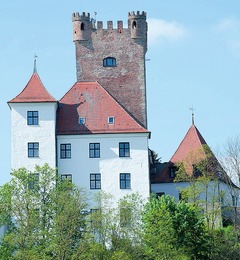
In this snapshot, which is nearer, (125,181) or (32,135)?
(32,135)

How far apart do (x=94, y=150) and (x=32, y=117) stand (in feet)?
15.2

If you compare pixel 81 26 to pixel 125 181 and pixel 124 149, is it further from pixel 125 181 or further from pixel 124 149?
pixel 125 181

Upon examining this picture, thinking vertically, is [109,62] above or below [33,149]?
above

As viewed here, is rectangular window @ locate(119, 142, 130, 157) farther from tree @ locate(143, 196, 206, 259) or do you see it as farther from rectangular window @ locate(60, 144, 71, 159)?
tree @ locate(143, 196, 206, 259)

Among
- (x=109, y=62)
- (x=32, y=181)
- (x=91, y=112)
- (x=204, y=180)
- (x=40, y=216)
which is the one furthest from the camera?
(x=109, y=62)

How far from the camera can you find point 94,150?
238 ft

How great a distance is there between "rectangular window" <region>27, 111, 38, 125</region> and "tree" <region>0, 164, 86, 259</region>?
17.9 ft

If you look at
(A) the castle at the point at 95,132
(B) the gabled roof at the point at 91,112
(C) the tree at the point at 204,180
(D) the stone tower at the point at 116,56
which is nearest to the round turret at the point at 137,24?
(D) the stone tower at the point at 116,56

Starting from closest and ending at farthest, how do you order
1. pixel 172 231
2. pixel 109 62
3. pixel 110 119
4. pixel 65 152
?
pixel 172 231 → pixel 65 152 → pixel 110 119 → pixel 109 62

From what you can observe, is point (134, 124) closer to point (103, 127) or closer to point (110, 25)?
point (103, 127)

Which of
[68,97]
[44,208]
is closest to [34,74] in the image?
[68,97]

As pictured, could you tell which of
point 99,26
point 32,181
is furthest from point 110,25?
point 32,181

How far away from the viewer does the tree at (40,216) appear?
59.2 m

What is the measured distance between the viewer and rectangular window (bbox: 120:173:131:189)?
7200 centimetres
